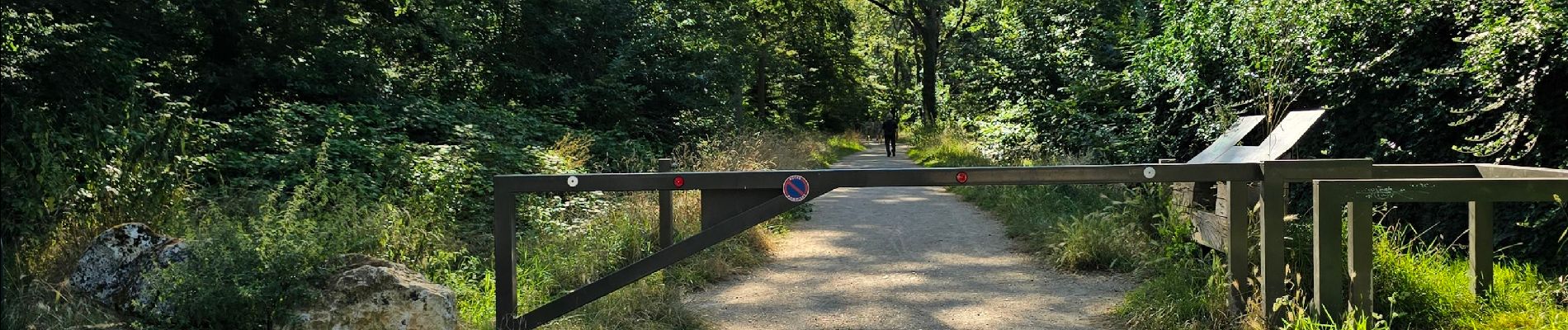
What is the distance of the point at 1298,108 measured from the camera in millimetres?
8562

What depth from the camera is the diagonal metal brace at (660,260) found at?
5.02 m

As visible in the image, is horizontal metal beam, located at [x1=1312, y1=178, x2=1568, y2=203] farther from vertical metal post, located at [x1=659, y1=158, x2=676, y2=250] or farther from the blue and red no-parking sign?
vertical metal post, located at [x1=659, y1=158, x2=676, y2=250]

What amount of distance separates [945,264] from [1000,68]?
9.05 metres

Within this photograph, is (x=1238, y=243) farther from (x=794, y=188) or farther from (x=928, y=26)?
(x=928, y=26)

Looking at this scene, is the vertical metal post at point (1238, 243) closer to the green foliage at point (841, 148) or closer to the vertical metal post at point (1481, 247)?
the vertical metal post at point (1481, 247)

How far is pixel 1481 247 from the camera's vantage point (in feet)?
17.0

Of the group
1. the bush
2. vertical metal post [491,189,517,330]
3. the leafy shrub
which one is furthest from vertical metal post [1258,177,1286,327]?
the bush

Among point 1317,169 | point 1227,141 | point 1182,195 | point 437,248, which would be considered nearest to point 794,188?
point 1317,169

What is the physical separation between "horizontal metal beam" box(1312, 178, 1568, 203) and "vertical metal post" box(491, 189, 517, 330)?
378cm

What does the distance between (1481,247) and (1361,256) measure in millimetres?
928

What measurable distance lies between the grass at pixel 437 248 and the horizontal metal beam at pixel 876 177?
1.15 m

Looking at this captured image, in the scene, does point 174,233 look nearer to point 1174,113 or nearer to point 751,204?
point 751,204

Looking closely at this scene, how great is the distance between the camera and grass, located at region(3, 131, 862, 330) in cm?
506

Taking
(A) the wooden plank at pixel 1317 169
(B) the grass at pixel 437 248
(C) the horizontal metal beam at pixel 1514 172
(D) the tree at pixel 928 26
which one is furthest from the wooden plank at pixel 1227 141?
(D) the tree at pixel 928 26
